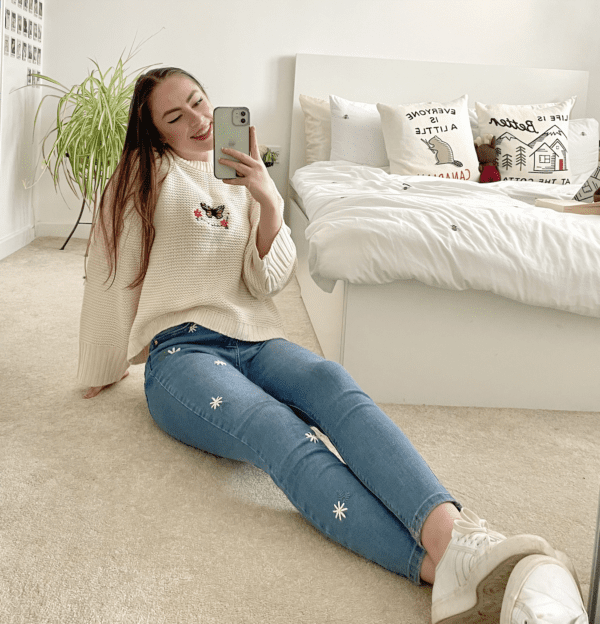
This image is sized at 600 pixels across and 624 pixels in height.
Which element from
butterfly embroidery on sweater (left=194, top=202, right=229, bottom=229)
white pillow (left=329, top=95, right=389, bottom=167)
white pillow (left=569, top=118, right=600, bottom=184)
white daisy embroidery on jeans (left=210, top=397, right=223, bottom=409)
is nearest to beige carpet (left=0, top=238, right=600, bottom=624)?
white daisy embroidery on jeans (left=210, top=397, right=223, bottom=409)

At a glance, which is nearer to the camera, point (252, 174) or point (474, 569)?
point (474, 569)

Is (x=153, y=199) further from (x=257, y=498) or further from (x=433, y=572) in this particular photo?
(x=433, y=572)

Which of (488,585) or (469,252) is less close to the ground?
(469,252)

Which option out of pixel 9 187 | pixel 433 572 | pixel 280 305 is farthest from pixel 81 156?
pixel 433 572

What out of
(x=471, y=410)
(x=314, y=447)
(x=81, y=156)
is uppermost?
(x=81, y=156)

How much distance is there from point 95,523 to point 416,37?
325cm

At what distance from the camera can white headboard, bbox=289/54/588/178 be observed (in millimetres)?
3619

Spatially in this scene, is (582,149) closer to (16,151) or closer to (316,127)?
(316,127)

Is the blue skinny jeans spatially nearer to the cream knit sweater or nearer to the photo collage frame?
the cream knit sweater

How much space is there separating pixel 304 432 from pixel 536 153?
2.51 m

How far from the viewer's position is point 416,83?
366 cm

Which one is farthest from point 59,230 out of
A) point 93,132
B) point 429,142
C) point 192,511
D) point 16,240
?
point 192,511

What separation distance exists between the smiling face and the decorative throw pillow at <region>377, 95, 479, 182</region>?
1.74 m

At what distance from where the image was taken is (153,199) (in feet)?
4.82
